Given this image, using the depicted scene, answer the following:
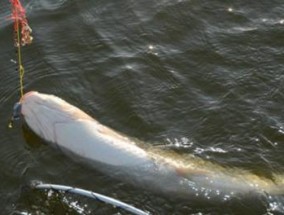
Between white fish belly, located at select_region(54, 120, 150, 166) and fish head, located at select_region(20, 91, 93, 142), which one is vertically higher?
fish head, located at select_region(20, 91, 93, 142)

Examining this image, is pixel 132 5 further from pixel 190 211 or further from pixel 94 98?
pixel 190 211

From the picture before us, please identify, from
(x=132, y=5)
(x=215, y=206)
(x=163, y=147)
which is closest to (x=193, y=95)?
Answer: (x=163, y=147)

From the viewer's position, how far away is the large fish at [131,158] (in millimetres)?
5539

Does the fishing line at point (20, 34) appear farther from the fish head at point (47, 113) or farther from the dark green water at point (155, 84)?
the fish head at point (47, 113)

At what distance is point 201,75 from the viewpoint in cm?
708

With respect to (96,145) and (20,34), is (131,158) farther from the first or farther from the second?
(20,34)

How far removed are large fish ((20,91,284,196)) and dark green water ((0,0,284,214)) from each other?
0.48 ft

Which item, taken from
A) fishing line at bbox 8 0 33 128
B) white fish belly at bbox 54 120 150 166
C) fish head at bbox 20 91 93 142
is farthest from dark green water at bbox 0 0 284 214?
fish head at bbox 20 91 93 142

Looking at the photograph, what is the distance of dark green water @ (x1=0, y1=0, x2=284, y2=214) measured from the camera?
5.86 m

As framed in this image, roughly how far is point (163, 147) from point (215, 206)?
97 cm

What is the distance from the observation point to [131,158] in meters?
5.66

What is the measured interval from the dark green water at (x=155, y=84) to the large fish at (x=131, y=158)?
0.48 ft

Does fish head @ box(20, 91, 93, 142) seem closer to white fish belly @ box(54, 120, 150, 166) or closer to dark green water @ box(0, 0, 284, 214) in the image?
white fish belly @ box(54, 120, 150, 166)

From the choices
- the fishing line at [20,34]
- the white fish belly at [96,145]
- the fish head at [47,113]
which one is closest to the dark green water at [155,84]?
the fishing line at [20,34]
